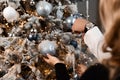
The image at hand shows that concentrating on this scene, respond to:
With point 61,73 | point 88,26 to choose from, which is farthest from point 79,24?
point 61,73

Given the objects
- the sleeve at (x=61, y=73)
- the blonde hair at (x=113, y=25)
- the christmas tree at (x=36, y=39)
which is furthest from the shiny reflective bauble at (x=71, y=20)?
the blonde hair at (x=113, y=25)

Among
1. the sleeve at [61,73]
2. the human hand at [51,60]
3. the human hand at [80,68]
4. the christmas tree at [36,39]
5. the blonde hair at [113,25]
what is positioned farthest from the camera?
the christmas tree at [36,39]

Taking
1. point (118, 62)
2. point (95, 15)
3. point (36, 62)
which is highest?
point (95, 15)

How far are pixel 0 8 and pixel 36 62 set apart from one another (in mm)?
407

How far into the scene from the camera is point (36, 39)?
1.76 meters

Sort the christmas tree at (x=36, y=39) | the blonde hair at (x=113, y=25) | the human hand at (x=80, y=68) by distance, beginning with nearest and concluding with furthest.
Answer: the blonde hair at (x=113, y=25)
the human hand at (x=80, y=68)
the christmas tree at (x=36, y=39)

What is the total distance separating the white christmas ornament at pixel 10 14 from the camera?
5.77 feet

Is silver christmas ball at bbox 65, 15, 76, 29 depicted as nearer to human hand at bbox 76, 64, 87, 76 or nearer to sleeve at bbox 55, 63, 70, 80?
human hand at bbox 76, 64, 87, 76

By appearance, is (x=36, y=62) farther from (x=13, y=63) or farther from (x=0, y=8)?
(x=0, y=8)

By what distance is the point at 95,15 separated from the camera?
10.3 feet

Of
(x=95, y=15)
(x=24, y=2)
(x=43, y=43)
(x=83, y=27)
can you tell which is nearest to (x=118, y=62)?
(x=83, y=27)

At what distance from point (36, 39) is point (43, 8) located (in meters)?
0.18

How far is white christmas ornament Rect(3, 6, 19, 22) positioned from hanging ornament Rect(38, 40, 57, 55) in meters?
0.24

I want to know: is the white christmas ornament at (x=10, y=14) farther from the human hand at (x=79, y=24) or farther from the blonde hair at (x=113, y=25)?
the blonde hair at (x=113, y=25)
